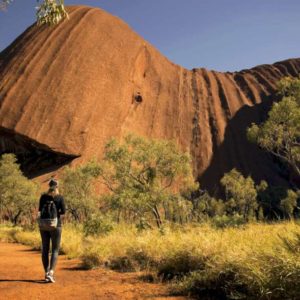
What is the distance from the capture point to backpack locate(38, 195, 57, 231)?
25.4 ft

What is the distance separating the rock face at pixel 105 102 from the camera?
54.4 m

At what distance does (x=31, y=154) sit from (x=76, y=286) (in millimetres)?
49935

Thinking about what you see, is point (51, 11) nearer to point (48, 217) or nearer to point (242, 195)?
point (48, 217)

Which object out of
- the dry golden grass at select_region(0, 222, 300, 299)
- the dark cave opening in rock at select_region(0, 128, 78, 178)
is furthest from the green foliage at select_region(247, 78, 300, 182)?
the dark cave opening in rock at select_region(0, 128, 78, 178)

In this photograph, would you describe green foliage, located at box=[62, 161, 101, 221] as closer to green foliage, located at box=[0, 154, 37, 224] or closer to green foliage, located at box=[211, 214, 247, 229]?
green foliage, located at box=[0, 154, 37, 224]

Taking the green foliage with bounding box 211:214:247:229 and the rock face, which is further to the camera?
the rock face

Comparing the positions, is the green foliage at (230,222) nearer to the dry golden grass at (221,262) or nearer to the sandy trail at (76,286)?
the dry golden grass at (221,262)

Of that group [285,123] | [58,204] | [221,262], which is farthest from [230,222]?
[221,262]

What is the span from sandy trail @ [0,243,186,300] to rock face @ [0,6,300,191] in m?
44.0

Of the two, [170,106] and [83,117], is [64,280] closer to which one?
[83,117]

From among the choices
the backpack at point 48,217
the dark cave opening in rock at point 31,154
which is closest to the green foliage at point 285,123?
the backpack at point 48,217

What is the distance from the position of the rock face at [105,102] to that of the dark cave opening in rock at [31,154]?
0.46 feet

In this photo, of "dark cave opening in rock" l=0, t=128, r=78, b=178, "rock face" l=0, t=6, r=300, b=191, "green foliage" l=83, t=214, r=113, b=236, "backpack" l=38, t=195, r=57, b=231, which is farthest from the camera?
"rock face" l=0, t=6, r=300, b=191

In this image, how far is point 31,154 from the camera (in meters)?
54.8
